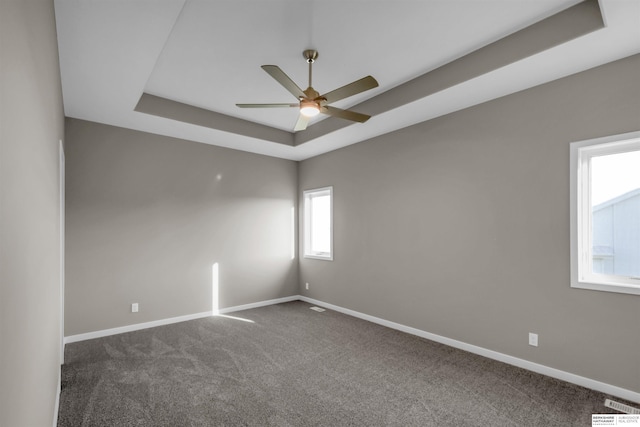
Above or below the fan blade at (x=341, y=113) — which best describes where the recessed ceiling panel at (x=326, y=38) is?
above

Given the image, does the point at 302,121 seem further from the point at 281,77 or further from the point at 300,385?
the point at 300,385

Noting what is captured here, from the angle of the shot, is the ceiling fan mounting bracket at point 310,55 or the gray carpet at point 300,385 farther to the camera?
the ceiling fan mounting bracket at point 310,55

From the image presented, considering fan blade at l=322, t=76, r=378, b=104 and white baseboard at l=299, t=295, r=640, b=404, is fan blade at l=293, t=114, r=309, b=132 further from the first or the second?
white baseboard at l=299, t=295, r=640, b=404

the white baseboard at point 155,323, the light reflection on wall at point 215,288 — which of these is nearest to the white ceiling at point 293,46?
the light reflection on wall at point 215,288

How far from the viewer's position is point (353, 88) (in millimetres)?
2486

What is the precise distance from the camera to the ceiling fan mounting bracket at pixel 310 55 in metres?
2.76

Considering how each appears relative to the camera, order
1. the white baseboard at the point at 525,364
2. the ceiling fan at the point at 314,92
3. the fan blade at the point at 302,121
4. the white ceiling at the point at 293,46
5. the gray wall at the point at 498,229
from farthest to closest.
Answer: the fan blade at the point at 302,121 → the gray wall at the point at 498,229 → the white baseboard at the point at 525,364 → the ceiling fan at the point at 314,92 → the white ceiling at the point at 293,46

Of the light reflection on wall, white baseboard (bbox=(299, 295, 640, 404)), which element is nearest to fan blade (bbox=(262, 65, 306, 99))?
white baseboard (bbox=(299, 295, 640, 404))

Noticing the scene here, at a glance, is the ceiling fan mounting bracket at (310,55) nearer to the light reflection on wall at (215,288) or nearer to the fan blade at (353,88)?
the fan blade at (353,88)

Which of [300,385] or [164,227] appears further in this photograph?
[164,227]

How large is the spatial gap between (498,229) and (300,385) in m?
2.40

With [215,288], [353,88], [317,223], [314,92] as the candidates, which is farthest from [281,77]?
[317,223]

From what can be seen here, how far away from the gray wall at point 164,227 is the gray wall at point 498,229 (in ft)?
5.37

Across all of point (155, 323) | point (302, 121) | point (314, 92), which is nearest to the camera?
point (314, 92)
